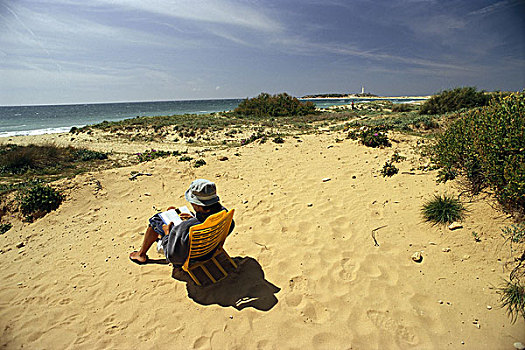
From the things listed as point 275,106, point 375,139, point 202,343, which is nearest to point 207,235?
point 202,343

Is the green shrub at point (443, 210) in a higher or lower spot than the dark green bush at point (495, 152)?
lower

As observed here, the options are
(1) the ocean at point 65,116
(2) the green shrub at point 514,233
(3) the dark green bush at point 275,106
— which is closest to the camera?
(2) the green shrub at point 514,233

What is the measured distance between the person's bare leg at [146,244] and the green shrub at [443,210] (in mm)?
4377

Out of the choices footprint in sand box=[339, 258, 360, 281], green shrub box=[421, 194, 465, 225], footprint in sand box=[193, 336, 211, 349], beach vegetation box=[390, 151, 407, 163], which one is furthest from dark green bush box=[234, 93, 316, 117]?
footprint in sand box=[193, 336, 211, 349]

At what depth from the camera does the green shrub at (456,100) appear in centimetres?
1595

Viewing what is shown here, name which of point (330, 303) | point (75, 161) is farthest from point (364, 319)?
point (75, 161)

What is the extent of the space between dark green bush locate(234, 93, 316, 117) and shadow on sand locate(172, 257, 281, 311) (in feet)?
88.9

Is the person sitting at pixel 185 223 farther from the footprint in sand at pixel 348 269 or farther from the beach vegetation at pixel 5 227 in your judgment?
the beach vegetation at pixel 5 227

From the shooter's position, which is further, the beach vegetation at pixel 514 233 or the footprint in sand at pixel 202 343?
the beach vegetation at pixel 514 233

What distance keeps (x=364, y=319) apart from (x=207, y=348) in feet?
5.74

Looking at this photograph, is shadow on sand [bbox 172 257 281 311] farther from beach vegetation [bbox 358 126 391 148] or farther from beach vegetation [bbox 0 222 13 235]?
beach vegetation [bbox 358 126 391 148]

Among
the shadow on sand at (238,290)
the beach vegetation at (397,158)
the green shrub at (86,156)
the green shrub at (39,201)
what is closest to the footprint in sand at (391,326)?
the shadow on sand at (238,290)

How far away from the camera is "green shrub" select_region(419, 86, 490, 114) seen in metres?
16.0

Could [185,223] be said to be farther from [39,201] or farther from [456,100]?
[456,100]
